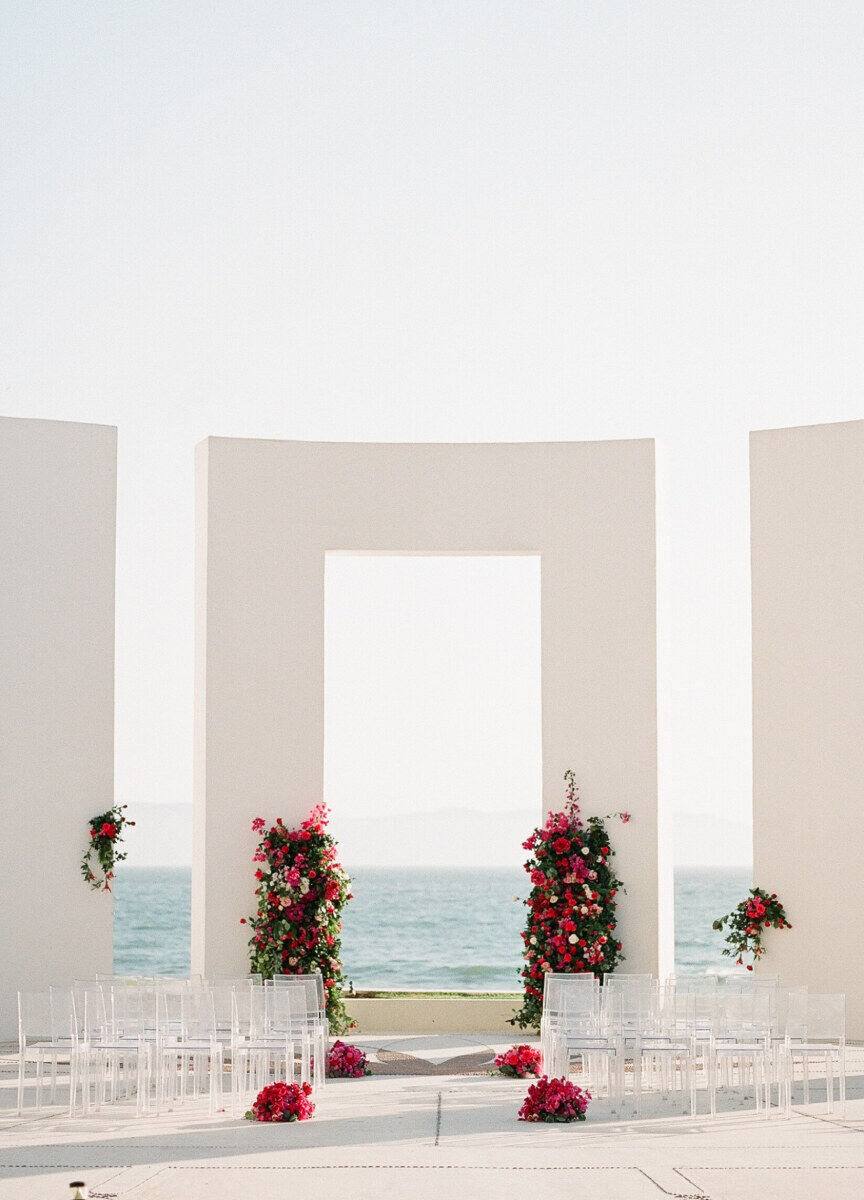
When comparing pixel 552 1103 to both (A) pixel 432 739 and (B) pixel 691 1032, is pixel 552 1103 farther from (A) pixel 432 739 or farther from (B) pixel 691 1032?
(A) pixel 432 739

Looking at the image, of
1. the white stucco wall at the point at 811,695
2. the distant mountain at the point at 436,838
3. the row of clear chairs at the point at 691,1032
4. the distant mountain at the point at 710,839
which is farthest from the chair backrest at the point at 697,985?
the distant mountain at the point at 710,839

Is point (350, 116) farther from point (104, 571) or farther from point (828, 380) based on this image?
point (828, 380)

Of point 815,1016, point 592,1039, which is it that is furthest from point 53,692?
point 815,1016

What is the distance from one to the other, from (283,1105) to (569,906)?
12.8 feet

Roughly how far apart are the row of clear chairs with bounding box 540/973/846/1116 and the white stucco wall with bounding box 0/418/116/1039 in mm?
4292

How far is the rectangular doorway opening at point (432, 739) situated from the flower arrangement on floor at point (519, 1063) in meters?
35.1

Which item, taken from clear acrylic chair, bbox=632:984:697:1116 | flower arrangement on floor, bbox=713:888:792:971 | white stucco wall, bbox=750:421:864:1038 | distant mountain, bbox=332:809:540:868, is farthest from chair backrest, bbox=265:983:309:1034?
distant mountain, bbox=332:809:540:868

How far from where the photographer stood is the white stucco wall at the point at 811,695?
510 inches

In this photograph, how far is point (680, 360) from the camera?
1238 inches

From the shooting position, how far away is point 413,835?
51.3 metres

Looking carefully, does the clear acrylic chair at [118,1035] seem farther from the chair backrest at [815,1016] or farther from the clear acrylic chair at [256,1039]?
the chair backrest at [815,1016]

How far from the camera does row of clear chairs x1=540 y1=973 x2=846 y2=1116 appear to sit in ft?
32.2

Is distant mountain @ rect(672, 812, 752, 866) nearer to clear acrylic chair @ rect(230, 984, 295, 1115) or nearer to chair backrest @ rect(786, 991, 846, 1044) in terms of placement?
chair backrest @ rect(786, 991, 846, 1044)

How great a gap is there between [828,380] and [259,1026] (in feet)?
70.8
